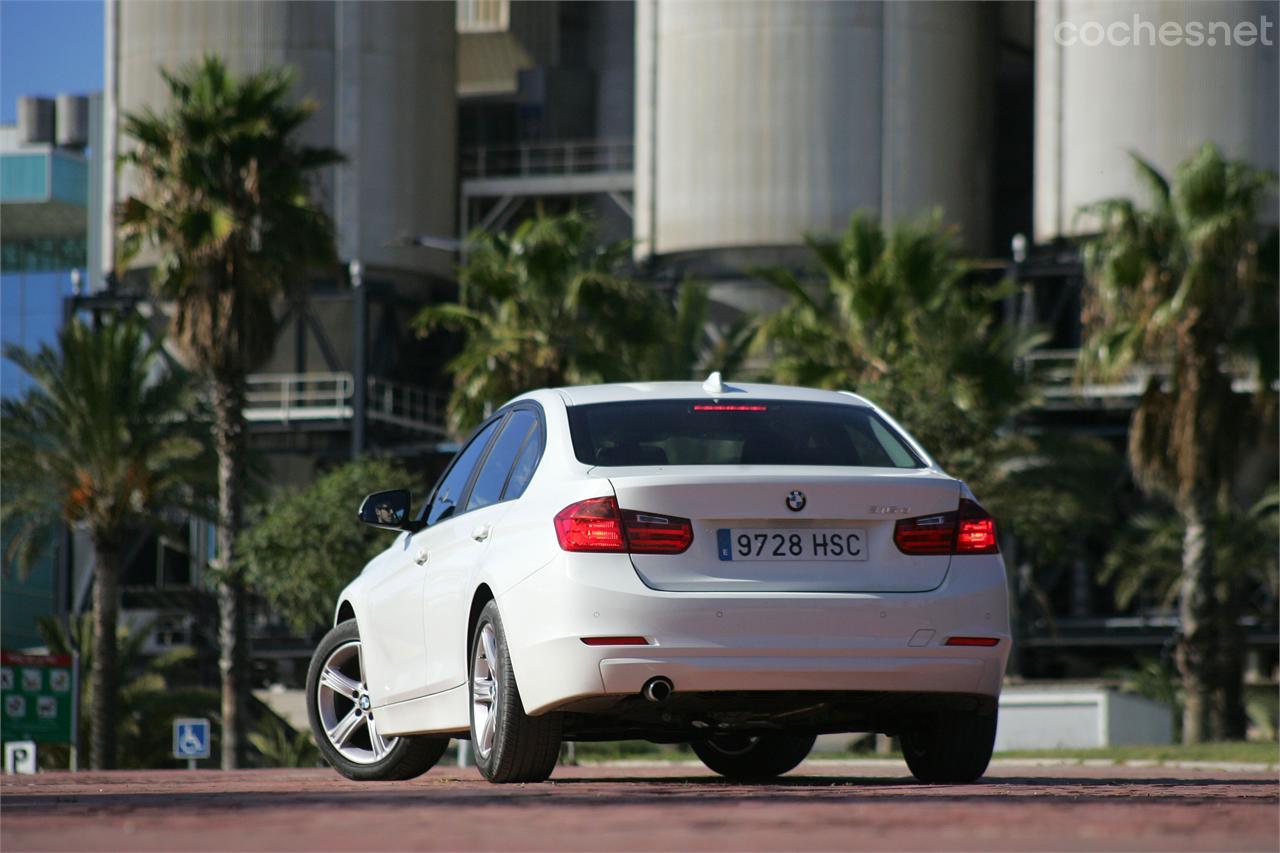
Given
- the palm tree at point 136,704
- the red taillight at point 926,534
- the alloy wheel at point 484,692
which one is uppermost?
the red taillight at point 926,534

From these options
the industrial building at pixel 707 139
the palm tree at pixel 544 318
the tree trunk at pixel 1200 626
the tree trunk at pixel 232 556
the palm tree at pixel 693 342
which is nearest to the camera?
the tree trunk at pixel 1200 626

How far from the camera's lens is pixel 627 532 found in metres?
7.67

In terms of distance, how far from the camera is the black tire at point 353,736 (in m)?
9.58

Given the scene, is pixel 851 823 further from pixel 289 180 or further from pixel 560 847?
pixel 289 180

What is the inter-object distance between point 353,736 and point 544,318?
25.6 meters

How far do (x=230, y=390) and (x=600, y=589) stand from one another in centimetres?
2722

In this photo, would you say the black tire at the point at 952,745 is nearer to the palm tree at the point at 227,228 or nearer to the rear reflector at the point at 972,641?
the rear reflector at the point at 972,641

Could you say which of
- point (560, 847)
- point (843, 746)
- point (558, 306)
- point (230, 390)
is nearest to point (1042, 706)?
point (843, 746)

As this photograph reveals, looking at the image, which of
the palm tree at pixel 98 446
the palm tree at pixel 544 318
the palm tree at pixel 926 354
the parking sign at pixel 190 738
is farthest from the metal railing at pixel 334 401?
the parking sign at pixel 190 738

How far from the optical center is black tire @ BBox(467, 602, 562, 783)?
7988mm

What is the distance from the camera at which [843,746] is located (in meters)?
33.4

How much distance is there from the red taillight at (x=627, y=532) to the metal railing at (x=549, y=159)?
170 feet

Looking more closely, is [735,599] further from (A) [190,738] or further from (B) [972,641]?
(A) [190,738]

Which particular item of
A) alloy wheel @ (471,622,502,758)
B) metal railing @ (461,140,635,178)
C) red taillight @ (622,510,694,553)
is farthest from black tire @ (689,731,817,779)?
metal railing @ (461,140,635,178)
